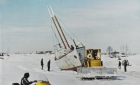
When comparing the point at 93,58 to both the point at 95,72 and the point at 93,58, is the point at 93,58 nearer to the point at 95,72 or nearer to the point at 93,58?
the point at 93,58

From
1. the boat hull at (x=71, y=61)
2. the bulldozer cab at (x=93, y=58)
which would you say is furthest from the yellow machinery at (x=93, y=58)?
the boat hull at (x=71, y=61)

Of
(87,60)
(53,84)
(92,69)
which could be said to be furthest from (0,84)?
(87,60)

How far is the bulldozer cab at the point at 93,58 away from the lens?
875 inches

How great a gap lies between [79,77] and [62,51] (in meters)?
11.4

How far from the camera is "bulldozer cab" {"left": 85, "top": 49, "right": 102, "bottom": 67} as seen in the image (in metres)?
22.2

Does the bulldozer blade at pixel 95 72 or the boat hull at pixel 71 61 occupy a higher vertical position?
the boat hull at pixel 71 61

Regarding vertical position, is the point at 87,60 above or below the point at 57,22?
below

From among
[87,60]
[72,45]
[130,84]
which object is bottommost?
[130,84]

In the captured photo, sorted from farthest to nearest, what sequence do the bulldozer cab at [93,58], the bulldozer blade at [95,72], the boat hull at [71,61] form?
the boat hull at [71,61] → the bulldozer cab at [93,58] → the bulldozer blade at [95,72]

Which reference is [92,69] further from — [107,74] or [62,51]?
[62,51]

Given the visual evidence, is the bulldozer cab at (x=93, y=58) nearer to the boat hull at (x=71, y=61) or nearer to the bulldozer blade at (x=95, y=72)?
the bulldozer blade at (x=95, y=72)

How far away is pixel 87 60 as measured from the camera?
75.5ft

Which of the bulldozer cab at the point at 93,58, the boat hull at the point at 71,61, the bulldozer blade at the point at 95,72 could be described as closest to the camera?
the bulldozer blade at the point at 95,72

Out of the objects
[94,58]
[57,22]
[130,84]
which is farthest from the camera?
[57,22]
